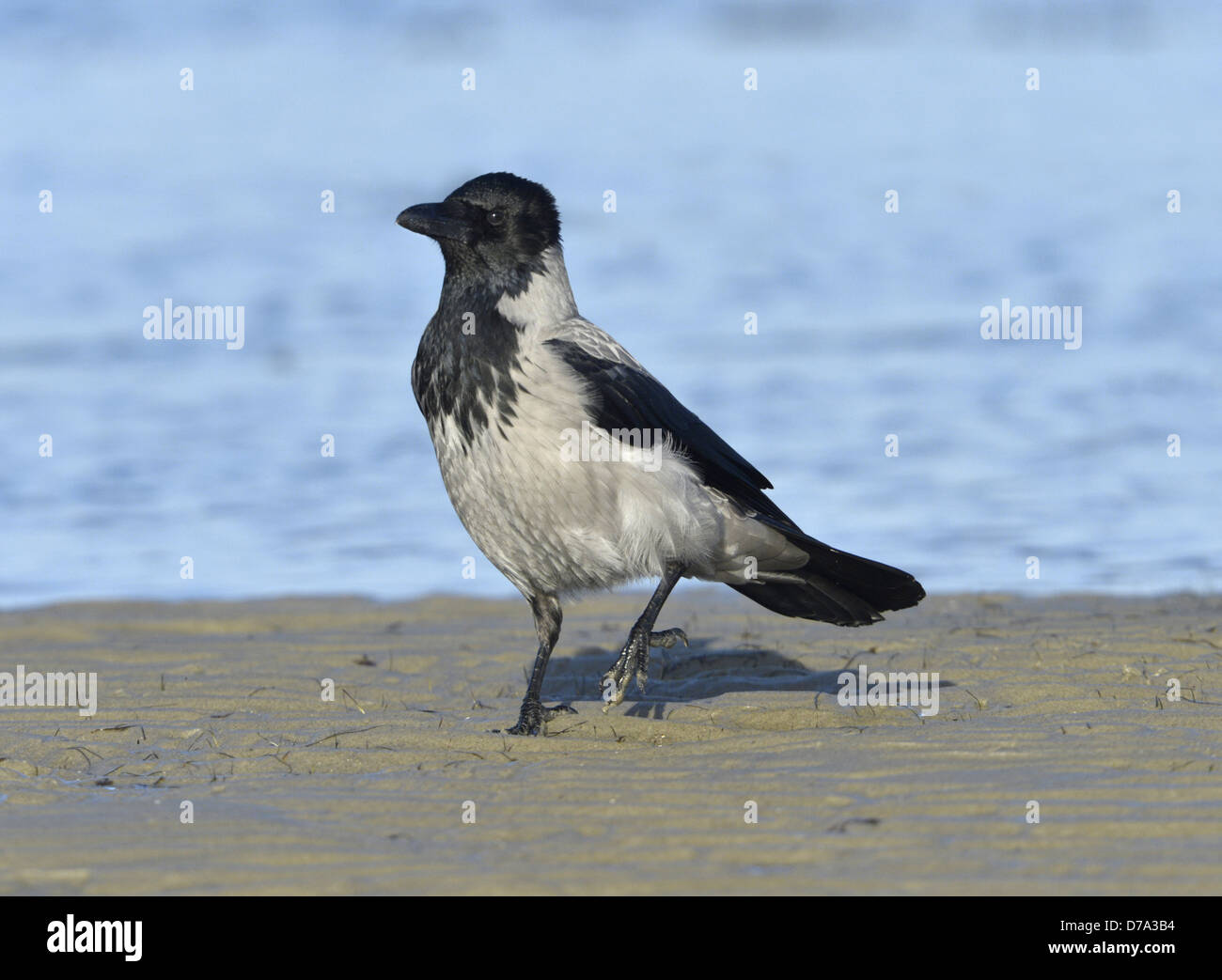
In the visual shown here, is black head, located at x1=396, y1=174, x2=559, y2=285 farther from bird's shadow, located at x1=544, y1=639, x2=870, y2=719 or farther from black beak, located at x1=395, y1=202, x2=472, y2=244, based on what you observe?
bird's shadow, located at x1=544, y1=639, x2=870, y2=719

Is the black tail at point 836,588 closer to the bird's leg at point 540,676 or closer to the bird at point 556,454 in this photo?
the bird at point 556,454

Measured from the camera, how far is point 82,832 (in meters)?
4.27

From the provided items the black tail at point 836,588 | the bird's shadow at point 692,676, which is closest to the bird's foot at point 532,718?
the bird's shadow at point 692,676

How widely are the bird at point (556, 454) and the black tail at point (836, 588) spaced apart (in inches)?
0.5

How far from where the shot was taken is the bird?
6039 millimetres

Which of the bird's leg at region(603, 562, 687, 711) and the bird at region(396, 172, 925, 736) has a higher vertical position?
the bird at region(396, 172, 925, 736)

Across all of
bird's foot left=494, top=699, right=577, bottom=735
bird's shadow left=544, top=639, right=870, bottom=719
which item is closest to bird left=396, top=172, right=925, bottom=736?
bird's foot left=494, top=699, right=577, bottom=735

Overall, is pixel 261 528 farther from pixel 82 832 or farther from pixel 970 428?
pixel 82 832

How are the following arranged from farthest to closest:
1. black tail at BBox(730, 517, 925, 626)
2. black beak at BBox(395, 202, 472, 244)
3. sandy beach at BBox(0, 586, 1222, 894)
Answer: black tail at BBox(730, 517, 925, 626)
black beak at BBox(395, 202, 472, 244)
sandy beach at BBox(0, 586, 1222, 894)

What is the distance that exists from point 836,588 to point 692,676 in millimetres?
790

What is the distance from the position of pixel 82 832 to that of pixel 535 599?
2.47m

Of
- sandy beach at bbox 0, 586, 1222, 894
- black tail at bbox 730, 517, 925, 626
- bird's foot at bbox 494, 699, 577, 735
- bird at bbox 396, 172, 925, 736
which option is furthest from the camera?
black tail at bbox 730, 517, 925, 626

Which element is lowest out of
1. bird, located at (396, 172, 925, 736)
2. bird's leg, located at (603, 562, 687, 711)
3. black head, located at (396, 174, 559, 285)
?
bird's leg, located at (603, 562, 687, 711)

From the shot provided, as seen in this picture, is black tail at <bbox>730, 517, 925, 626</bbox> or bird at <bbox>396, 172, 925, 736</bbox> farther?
black tail at <bbox>730, 517, 925, 626</bbox>
